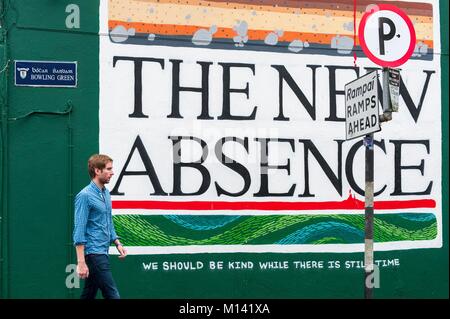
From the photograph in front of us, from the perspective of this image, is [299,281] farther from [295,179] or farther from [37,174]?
[37,174]

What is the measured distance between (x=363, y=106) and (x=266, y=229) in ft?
8.50

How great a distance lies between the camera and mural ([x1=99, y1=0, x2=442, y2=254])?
878 cm

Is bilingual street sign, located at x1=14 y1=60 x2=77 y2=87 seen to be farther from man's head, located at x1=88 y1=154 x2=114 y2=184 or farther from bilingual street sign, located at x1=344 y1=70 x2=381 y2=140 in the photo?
bilingual street sign, located at x1=344 y1=70 x2=381 y2=140

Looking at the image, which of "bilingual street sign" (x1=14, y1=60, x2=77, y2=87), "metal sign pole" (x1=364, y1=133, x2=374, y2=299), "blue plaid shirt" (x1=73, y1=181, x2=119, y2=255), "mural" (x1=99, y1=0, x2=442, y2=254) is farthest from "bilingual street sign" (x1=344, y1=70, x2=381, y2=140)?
"bilingual street sign" (x1=14, y1=60, x2=77, y2=87)

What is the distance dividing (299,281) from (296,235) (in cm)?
61

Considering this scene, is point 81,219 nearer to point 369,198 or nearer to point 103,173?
point 103,173

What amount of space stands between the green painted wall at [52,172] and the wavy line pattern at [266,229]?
0.24m

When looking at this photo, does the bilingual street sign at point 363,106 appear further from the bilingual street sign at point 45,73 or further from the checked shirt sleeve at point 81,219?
the bilingual street sign at point 45,73

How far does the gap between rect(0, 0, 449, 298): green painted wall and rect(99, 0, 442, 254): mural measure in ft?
0.76

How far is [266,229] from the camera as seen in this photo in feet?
29.7


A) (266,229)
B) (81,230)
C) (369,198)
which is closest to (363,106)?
(369,198)
